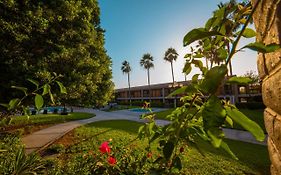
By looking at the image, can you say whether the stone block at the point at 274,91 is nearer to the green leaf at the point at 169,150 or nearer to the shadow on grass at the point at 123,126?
the green leaf at the point at 169,150

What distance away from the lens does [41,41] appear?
8.64m

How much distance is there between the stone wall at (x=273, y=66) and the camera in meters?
0.76

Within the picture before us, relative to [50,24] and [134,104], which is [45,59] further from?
[134,104]

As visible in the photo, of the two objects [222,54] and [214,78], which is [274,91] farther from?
[214,78]

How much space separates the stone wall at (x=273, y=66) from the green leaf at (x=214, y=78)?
462 mm

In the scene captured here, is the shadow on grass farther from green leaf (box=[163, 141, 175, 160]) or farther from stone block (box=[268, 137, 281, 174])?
green leaf (box=[163, 141, 175, 160])

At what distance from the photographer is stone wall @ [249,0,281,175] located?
76 centimetres

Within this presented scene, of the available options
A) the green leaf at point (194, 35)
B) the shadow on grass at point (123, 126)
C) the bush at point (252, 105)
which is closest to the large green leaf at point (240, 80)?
the green leaf at point (194, 35)

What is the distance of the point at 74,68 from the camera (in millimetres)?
10586

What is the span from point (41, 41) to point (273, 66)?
30.6 ft

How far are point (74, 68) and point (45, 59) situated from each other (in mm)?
2004

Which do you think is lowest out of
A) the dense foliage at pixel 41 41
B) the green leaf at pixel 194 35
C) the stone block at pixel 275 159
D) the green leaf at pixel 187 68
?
the stone block at pixel 275 159

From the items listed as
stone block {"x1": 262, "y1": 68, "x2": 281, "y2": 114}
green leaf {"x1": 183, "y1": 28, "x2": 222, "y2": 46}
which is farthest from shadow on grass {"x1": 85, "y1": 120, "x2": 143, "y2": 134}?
green leaf {"x1": 183, "y1": 28, "x2": 222, "y2": 46}

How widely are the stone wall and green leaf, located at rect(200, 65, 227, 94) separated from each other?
1.52ft
